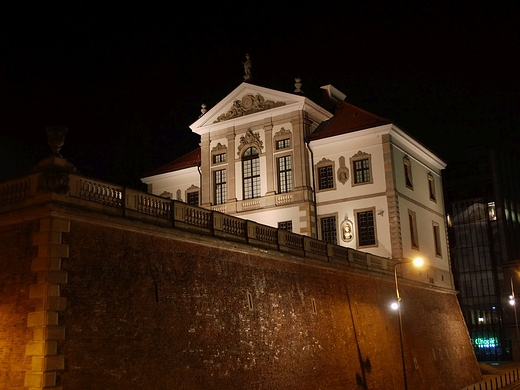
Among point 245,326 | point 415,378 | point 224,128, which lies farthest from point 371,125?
point 245,326

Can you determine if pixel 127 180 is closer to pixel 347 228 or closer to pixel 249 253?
pixel 347 228

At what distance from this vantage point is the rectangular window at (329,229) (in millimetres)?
41094

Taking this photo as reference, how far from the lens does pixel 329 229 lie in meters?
41.2

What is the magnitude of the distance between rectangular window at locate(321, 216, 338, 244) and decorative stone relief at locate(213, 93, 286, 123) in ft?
27.1

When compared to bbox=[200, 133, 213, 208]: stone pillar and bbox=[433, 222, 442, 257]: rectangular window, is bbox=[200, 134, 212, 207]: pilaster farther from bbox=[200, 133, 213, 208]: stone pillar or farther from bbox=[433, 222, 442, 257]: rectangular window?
bbox=[433, 222, 442, 257]: rectangular window

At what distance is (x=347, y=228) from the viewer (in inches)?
1604

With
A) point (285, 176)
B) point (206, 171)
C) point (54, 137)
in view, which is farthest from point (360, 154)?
point (54, 137)

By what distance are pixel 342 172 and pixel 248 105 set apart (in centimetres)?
797

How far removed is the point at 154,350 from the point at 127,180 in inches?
2321

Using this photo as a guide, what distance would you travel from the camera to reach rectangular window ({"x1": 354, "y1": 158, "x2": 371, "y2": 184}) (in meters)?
40.9

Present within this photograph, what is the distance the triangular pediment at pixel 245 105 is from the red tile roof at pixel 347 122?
228cm

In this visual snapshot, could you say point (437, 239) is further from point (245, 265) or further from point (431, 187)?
point (245, 265)

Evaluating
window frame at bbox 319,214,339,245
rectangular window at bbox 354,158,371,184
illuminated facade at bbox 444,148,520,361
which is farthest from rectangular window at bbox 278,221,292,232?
illuminated facade at bbox 444,148,520,361

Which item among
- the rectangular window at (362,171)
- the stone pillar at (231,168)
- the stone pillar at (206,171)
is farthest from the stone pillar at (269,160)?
the rectangular window at (362,171)
